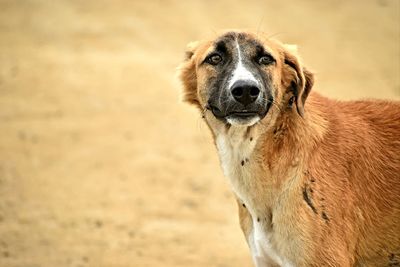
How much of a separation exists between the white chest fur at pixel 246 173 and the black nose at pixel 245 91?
0.25 meters

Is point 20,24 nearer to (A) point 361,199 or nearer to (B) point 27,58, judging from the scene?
(B) point 27,58

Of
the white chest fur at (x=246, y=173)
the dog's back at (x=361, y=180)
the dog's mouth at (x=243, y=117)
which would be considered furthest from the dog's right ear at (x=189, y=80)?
the dog's back at (x=361, y=180)

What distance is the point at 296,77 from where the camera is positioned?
14.4 ft

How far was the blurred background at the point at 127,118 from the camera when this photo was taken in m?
6.46

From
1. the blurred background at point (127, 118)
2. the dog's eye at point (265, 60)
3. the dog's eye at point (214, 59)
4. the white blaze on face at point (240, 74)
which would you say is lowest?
the blurred background at point (127, 118)

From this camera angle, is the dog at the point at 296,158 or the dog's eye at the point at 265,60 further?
the dog's eye at the point at 265,60

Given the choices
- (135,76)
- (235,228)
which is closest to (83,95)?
(135,76)

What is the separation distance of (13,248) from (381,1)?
803cm

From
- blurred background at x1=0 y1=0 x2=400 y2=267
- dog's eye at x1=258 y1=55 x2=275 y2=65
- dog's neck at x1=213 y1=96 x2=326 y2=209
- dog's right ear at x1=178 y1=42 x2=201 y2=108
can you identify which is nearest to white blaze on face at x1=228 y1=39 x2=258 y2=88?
dog's eye at x1=258 y1=55 x2=275 y2=65

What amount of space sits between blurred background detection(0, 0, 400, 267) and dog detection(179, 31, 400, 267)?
2.08 ft

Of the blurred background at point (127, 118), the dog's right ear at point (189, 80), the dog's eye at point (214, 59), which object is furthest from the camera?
the blurred background at point (127, 118)

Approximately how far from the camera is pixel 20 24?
439 inches

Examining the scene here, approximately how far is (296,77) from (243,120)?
489mm

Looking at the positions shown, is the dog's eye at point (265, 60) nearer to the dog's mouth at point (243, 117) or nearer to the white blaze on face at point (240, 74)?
the white blaze on face at point (240, 74)
